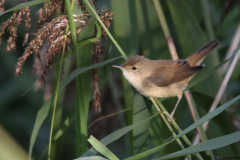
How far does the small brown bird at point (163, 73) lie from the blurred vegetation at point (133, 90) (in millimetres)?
120

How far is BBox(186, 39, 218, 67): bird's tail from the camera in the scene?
214 cm

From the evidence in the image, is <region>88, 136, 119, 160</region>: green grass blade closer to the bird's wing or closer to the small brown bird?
the small brown bird

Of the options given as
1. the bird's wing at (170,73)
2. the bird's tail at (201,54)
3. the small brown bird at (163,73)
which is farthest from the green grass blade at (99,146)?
the bird's tail at (201,54)

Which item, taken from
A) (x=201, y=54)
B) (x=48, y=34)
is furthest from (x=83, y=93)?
(x=201, y=54)

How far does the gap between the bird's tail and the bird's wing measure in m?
0.06

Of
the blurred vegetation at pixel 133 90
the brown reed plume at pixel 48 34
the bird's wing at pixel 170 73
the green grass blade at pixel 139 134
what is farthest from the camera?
the bird's wing at pixel 170 73

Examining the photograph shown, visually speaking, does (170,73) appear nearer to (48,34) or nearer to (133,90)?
(133,90)

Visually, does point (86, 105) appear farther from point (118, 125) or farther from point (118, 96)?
point (118, 125)

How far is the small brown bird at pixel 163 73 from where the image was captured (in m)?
2.09

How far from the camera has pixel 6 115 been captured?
125 inches

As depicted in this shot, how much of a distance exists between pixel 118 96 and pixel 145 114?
111 centimetres

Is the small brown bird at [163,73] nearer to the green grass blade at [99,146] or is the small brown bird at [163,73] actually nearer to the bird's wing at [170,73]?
the bird's wing at [170,73]

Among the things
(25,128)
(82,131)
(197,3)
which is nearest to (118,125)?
(25,128)

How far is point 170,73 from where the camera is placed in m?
2.30
